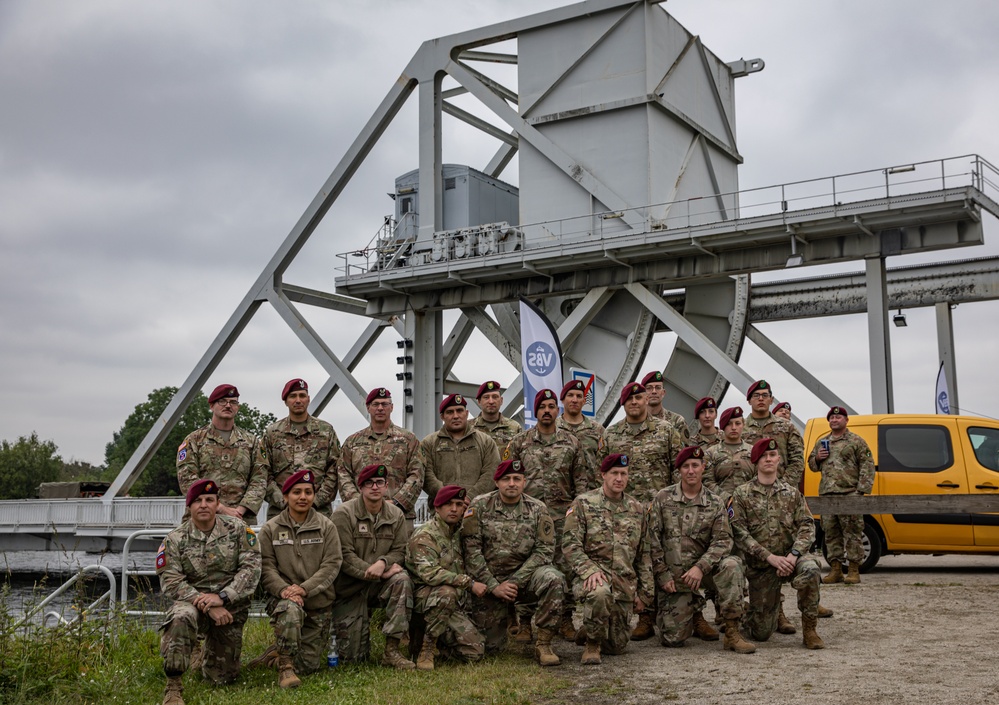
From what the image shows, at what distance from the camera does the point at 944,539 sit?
1055 centimetres

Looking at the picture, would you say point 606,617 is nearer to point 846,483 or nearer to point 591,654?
point 591,654

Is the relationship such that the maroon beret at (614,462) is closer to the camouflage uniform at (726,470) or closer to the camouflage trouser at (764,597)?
the camouflage trouser at (764,597)

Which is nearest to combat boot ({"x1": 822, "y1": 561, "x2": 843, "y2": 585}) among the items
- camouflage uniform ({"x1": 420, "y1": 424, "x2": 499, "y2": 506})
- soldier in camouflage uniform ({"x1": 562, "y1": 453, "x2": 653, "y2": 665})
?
soldier in camouflage uniform ({"x1": 562, "y1": 453, "x2": 653, "y2": 665})

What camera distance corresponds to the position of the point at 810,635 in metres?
7.18

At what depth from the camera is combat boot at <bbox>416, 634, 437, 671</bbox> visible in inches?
269

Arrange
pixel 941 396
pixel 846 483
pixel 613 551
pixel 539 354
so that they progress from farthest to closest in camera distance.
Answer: pixel 941 396 → pixel 539 354 → pixel 846 483 → pixel 613 551

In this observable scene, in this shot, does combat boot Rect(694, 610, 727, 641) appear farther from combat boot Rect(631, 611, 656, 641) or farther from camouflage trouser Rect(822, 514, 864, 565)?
camouflage trouser Rect(822, 514, 864, 565)

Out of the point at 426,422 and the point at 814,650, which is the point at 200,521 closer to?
the point at 814,650

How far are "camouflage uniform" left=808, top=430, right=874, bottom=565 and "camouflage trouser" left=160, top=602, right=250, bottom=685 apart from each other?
6413mm

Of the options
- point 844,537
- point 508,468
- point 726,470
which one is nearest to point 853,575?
point 844,537

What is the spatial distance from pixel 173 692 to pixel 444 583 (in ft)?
6.36

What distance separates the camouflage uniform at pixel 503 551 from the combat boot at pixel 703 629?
1.31 meters

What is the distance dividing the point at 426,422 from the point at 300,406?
1774cm

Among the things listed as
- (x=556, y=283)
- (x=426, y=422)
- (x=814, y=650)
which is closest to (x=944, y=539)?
(x=814, y=650)
